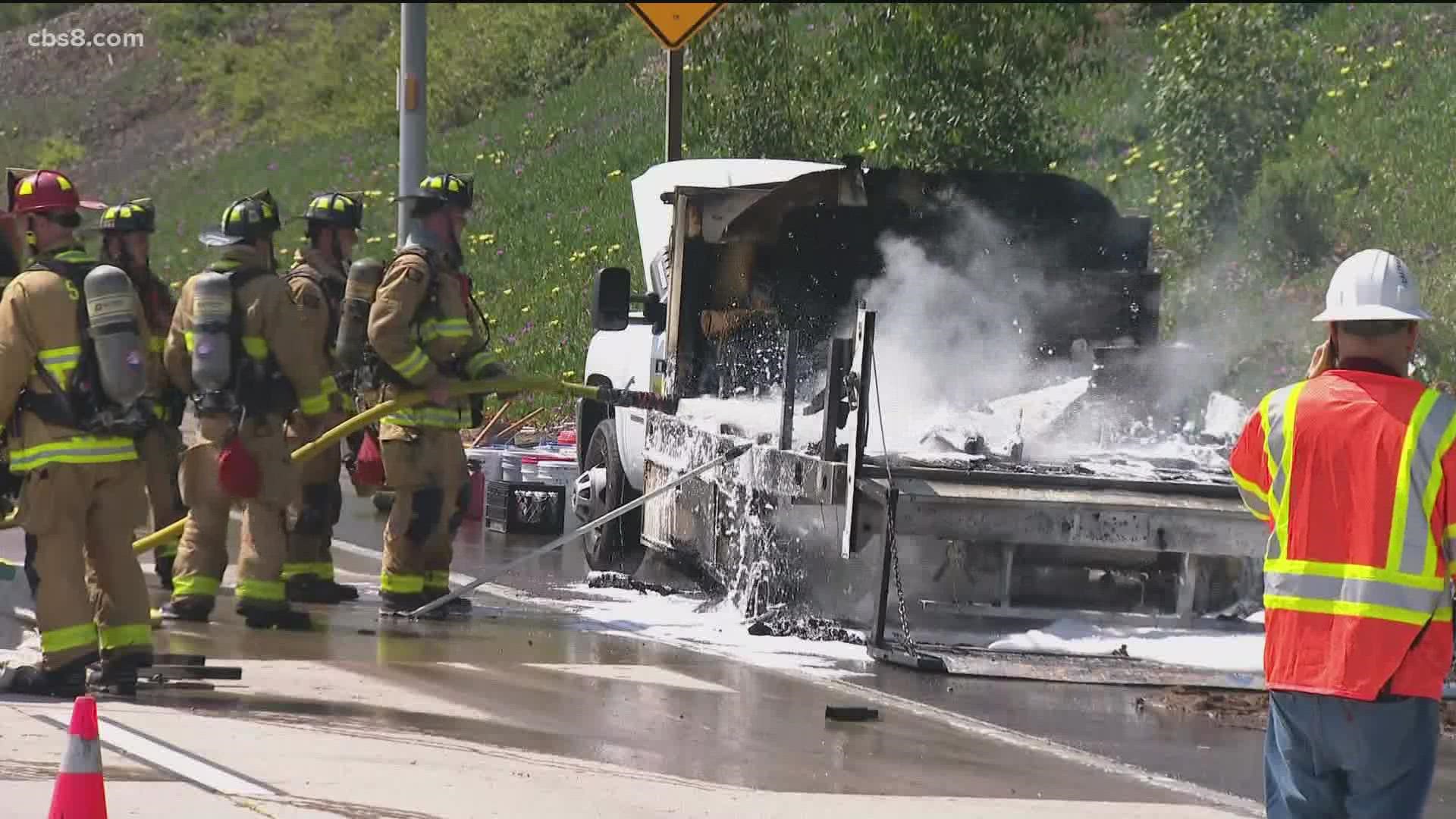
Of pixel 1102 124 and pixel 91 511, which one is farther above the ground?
pixel 1102 124

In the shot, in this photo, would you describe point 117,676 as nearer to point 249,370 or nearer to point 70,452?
point 70,452

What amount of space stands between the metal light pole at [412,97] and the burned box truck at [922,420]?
5.25 metres

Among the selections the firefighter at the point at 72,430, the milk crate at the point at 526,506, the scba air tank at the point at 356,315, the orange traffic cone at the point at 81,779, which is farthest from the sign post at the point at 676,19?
the orange traffic cone at the point at 81,779

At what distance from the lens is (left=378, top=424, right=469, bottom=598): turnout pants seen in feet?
35.4

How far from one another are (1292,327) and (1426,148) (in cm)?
456

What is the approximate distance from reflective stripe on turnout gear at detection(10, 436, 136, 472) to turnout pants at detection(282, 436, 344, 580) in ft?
10.2

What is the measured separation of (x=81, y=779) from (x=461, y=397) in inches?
225

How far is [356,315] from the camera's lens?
1117cm

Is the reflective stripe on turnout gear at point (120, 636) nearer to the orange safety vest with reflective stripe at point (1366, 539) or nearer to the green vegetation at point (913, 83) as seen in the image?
the orange safety vest with reflective stripe at point (1366, 539)

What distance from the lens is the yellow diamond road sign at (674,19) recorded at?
15.3m

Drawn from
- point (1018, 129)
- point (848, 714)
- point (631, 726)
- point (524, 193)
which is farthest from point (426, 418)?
point (524, 193)

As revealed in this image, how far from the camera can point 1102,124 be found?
80.1ft

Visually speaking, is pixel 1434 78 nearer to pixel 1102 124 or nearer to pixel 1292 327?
pixel 1102 124

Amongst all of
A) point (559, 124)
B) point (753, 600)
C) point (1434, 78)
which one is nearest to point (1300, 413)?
point (753, 600)
